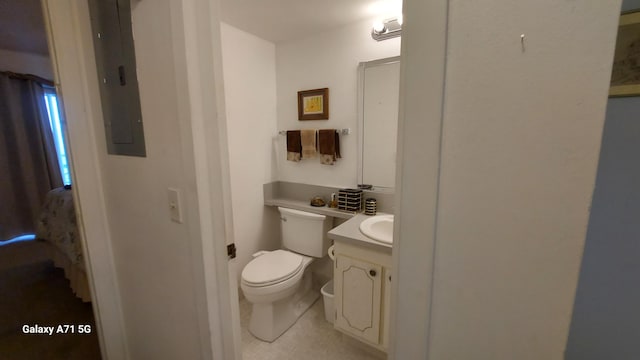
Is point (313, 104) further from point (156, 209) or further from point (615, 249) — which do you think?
point (615, 249)

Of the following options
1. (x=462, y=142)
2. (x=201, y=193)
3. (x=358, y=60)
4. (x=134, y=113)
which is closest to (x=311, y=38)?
(x=358, y=60)

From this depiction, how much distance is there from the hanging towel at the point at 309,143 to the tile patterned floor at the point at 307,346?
50.8 inches

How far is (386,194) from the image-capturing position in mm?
1859

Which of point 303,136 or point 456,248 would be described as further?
point 303,136

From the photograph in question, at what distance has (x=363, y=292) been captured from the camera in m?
1.48

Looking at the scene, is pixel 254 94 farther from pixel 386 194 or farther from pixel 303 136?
pixel 386 194

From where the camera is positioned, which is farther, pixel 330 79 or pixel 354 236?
pixel 330 79

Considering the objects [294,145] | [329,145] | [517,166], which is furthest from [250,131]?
[517,166]

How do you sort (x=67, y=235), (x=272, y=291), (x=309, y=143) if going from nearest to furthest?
(x=272, y=291), (x=67, y=235), (x=309, y=143)

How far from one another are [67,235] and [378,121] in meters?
2.45

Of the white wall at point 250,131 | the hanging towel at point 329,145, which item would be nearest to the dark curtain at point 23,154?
the white wall at point 250,131

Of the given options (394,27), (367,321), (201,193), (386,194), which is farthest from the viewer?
(386,194)

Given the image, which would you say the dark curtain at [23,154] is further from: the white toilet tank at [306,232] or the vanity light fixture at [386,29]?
the vanity light fixture at [386,29]

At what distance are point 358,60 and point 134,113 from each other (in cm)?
148
